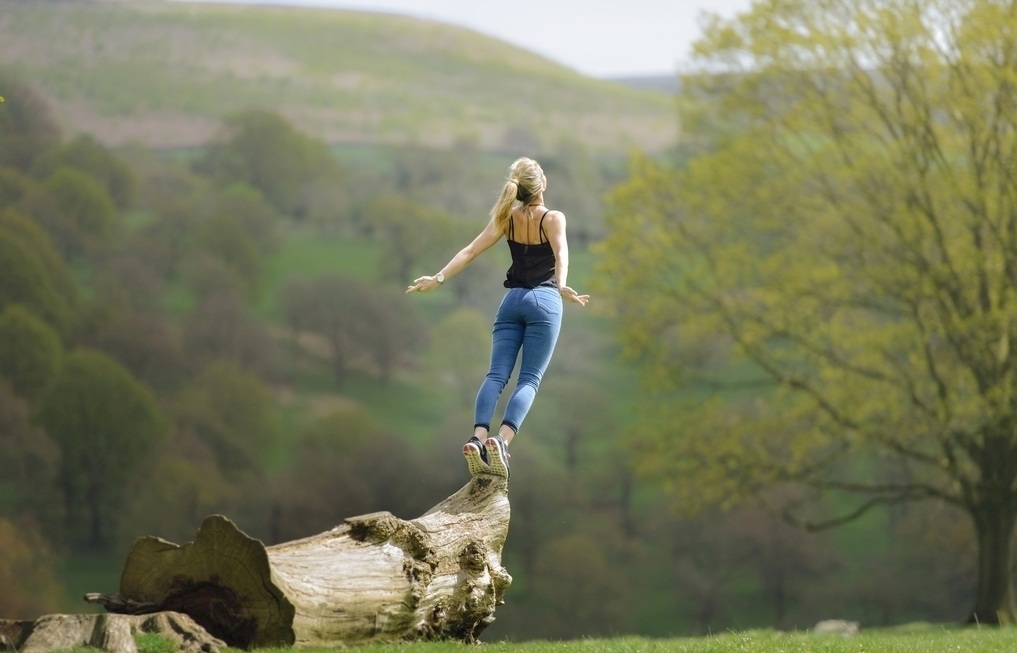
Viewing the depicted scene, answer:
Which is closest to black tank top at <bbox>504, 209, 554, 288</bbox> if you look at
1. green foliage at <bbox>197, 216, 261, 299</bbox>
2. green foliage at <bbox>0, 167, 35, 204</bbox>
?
green foliage at <bbox>197, 216, 261, 299</bbox>

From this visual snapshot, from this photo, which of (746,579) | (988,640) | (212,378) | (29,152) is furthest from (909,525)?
(29,152)

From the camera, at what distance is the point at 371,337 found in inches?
1586

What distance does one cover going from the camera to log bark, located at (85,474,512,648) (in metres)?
8.18

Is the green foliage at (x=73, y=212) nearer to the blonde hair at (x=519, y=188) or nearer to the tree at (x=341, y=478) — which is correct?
the tree at (x=341, y=478)

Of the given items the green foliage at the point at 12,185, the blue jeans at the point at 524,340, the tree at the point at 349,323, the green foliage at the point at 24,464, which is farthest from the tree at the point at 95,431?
the blue jeans at the point at 524,340

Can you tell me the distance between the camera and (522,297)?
9.30 m

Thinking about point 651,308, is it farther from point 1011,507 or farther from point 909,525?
point 909,525

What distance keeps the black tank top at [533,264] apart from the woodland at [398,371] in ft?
43.9

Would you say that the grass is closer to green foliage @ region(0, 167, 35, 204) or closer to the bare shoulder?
the bare shoulder

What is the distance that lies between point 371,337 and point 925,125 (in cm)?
2314

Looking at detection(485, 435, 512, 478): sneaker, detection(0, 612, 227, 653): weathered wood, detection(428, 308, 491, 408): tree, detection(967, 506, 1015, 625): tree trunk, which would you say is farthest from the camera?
detection(428, 308, 491, 408): tree

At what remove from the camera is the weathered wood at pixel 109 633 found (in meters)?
7.75

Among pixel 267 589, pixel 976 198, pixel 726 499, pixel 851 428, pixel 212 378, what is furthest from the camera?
pixel 212 378

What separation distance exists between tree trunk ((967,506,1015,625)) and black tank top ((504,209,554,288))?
14.4 metres
